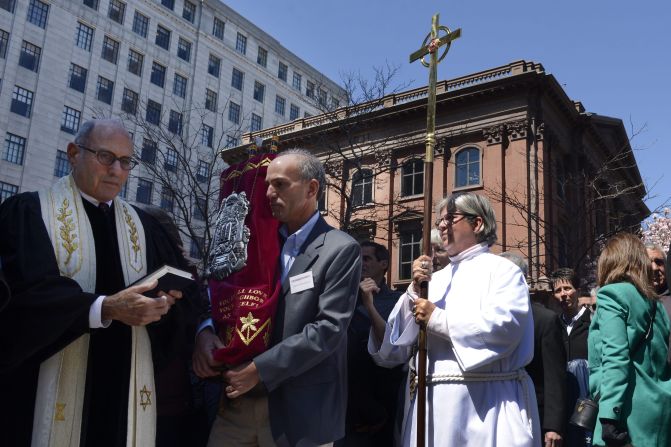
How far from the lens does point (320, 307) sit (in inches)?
120

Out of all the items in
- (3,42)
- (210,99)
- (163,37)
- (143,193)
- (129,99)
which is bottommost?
(143,193)

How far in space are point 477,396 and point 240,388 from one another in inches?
50.2

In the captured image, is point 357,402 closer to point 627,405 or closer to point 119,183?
point 627,405

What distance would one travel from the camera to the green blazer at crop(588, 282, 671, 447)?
3449 millimetres

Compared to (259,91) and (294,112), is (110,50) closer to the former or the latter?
(259,91)

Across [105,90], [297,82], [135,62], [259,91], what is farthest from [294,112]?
[105,90]

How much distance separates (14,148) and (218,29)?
21.1 m

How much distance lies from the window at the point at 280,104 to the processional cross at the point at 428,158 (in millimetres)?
52025

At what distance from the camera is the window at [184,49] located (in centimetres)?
4850

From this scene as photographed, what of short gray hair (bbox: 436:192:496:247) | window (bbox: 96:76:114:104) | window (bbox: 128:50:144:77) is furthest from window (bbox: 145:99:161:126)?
short gray hair (bbox: 436:192:496:247)

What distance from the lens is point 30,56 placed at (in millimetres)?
39281

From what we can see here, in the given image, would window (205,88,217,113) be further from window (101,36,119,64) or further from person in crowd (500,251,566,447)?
person in crowd (500,251,566,447)

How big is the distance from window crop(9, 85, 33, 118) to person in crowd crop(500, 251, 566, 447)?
40.6 meters

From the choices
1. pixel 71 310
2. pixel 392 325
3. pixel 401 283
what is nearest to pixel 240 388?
pixel 71 310
